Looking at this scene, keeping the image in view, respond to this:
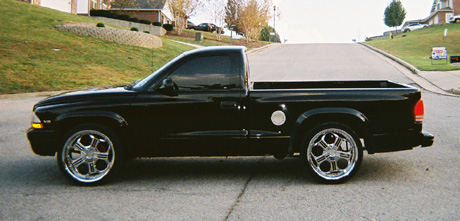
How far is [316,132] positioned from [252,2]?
50429 millimetres

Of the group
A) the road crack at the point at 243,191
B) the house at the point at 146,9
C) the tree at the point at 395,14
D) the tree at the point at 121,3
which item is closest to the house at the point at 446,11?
the tree at the point at 395,14

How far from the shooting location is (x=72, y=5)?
49.0 m

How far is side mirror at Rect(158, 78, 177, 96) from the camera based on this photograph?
5215mm

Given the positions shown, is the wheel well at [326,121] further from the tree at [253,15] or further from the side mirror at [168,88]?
the tree at [253,15]

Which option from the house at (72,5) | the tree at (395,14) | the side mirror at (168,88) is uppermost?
the tree at (395,14)

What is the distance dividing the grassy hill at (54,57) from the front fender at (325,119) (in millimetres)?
13045

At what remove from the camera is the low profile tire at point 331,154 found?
5301 mm

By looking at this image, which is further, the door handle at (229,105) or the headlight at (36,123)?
the headlight at (36,123)

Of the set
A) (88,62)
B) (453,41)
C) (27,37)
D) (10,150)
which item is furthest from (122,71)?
(453,41)

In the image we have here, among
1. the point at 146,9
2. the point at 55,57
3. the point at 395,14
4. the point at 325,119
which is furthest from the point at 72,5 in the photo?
the point at 395,14

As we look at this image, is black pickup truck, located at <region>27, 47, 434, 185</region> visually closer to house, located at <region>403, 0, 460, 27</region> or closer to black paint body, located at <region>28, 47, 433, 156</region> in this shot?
black paint body, located at <region>28, 47, 433, 156</region>

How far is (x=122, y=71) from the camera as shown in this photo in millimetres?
23781

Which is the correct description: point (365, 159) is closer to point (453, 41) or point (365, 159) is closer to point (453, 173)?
point (453, 173)

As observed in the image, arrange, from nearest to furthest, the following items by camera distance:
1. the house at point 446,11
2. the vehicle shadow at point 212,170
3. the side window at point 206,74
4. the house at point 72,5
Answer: the side window at point 206,74
the vehicle shadow at point 212,170
the house at point 72,5
the house at point 446,11
